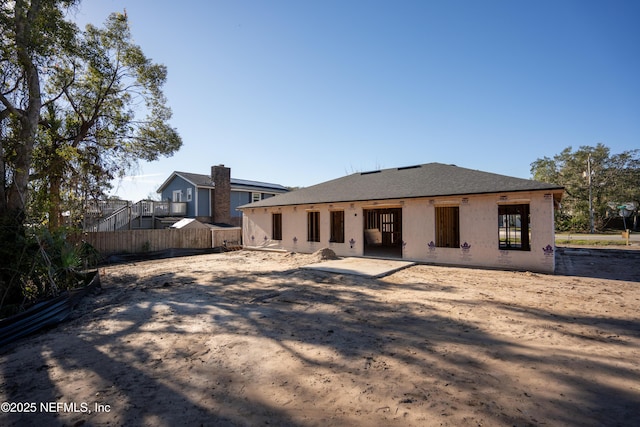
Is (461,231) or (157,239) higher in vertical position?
(461,231)

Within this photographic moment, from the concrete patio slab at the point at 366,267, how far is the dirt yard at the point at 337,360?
2.33 meters

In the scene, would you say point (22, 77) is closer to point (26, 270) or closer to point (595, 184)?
point (26, 270)

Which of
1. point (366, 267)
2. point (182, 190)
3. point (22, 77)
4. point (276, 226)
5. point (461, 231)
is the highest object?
point (22, 77)

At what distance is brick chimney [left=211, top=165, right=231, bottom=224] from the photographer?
23250 mm

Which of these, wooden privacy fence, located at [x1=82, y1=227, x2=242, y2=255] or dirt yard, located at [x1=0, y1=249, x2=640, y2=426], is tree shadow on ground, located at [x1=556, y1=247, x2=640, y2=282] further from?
wooden privacy fence, located at [x1=82, y1=227, x2=242, y2=255]

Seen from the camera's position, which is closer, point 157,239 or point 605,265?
point 605,265

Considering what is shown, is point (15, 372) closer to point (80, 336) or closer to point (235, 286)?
point (80, 336)

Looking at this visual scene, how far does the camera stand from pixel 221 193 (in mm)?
23500

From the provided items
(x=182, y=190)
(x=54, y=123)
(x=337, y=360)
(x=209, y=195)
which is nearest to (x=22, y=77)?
(x=54, y=123)

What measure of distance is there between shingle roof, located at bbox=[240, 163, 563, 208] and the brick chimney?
6.58m

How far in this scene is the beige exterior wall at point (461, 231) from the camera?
9500 mm

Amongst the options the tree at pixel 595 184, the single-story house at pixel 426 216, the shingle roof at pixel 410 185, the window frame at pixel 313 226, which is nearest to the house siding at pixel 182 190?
the single-story house at pixel 426 216

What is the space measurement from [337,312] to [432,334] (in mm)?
1837

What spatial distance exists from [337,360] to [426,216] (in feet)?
29.6
